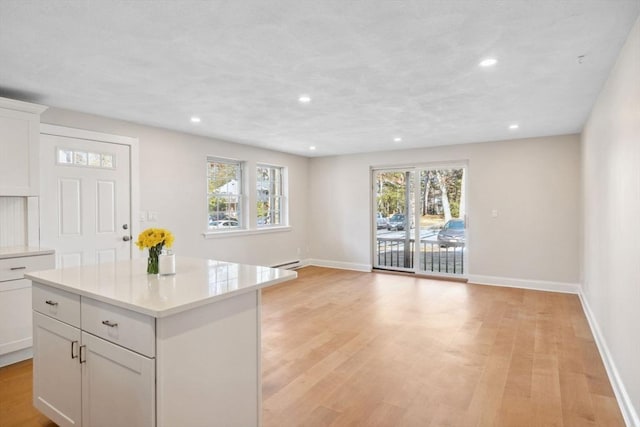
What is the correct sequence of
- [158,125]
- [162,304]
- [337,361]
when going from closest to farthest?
1. [162,304]
2. [337,361]
3. [158,125]

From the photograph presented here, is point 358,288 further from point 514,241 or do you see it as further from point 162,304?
point 162,304

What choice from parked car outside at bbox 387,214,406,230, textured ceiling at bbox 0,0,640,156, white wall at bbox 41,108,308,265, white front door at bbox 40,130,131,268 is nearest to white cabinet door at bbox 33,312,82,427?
textured ceiling at bbox 0,0,640,156

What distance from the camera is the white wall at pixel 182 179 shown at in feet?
14.5

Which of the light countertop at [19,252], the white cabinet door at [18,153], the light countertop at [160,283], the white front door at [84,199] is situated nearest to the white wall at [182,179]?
the white front door at [84,199]

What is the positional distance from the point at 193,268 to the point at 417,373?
1880mm

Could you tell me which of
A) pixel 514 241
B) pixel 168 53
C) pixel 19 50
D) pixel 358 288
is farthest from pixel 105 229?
pixel 514 241

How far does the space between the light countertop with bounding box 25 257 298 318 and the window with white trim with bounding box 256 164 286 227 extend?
4.27m

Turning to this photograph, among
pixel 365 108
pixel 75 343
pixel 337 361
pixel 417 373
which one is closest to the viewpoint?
pixel 75 343

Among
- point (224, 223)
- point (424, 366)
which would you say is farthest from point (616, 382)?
point (224, 223)

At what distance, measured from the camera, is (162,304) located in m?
1.54

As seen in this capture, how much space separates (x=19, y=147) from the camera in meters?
3.27

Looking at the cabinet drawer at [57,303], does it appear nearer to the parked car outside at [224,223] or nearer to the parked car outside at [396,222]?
the parked car outside at [224,223]

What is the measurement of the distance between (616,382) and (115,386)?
3.19m

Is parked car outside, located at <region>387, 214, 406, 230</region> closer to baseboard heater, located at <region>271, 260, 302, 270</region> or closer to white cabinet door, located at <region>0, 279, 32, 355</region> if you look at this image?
baseboard heater, located at <region>271, 260, 302, 270</region>
